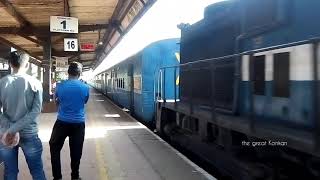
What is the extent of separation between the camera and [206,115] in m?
7.66

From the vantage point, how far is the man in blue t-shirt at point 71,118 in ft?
21.6

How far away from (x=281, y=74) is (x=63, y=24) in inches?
611

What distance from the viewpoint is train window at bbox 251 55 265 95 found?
559 centimetres

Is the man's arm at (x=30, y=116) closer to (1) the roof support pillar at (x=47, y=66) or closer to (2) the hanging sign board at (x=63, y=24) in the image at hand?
(2) the hanging sign board at (x=63, y=24)

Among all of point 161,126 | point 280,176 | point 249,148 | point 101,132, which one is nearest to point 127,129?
point 101,132

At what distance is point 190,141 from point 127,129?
5048mm

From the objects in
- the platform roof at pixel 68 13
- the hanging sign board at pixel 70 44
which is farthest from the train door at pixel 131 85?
A: the hanging sign board at pixel 70 44

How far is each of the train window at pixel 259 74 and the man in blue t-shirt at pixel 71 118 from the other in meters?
2.37

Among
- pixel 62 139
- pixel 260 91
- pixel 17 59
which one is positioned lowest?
pixel 62 139

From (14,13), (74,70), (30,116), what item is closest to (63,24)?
(14,13)

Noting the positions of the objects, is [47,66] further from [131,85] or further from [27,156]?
[27,156]

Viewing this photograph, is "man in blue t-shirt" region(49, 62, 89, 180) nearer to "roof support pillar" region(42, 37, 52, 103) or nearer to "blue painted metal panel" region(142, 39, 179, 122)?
"blue painted metal panel" region(142, 39, 179, 122)

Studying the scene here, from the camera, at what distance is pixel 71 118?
6.59 meters

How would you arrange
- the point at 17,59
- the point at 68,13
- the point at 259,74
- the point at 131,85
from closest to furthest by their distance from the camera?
the point at 17,59 → the point at 259,74 → the point at 131,85 → the point at 68,13
